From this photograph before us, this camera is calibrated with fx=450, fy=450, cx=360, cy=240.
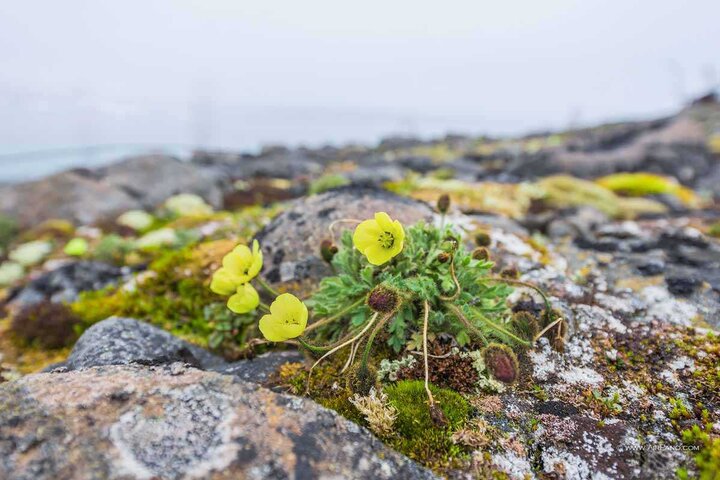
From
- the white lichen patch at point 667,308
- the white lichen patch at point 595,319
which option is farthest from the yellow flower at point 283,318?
the white lichen patch at point 667,308

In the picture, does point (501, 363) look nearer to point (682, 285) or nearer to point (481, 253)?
point (481, 253)

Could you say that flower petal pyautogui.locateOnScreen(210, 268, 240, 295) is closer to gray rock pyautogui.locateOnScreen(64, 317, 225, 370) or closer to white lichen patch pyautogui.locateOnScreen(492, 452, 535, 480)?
gray rock pyautogui.locateOnScreen(64, 317, 225, 370)

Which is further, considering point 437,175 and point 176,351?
point 437,175

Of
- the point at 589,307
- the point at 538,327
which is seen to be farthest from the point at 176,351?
the point at 589,307

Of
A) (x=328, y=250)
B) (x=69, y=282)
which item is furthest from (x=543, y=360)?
(x=69, y=282)

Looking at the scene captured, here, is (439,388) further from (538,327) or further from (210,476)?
(210,476)
